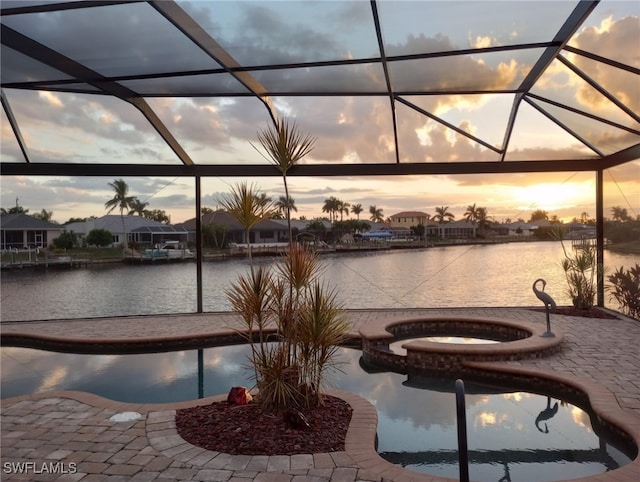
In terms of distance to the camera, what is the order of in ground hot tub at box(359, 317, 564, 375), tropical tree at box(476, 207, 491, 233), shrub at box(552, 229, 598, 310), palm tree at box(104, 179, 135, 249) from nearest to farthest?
in ground hot tub at box(359, 317, 564, 375) → shrub at box(552, 229, 598, 310) → palm tree at box(104, 179, 135, 249) → tropical tree at box(476, 207, 491, 233)

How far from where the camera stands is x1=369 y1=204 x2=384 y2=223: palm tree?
17059 mm

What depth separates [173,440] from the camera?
12.3 ft

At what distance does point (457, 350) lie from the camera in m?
6.03

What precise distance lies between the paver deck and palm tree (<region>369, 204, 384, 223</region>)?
428 inches

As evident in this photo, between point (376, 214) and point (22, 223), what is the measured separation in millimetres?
11251

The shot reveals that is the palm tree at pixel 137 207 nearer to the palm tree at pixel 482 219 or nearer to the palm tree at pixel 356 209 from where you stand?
the palm tree at pixel 356 209

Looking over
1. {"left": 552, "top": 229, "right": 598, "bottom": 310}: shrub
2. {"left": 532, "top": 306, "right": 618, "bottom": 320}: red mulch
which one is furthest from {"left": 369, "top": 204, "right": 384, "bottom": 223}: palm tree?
{"left": 532, "top": 306, "right": 618, "bottom": 320}: red mulch

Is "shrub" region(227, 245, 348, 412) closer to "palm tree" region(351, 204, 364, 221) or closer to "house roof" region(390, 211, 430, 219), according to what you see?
"house roof" region(390, 211, 430, 219)

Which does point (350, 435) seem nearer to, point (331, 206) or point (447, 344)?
point (447, 344)

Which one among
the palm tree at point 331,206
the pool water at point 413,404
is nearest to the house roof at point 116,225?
the palm tree at point 331,206

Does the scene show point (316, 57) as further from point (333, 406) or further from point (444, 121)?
point (333, 406)

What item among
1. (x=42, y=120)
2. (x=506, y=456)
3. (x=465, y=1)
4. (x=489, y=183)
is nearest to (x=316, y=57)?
(x=465, y=1)

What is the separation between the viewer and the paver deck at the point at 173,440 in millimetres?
3191

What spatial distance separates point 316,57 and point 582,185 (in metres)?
7.15
